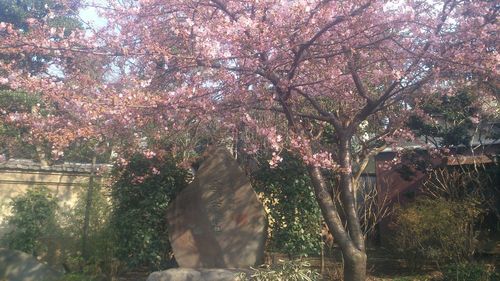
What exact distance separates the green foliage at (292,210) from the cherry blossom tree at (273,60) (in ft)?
1.80

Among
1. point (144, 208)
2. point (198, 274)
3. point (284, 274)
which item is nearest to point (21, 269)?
point (144, 208)

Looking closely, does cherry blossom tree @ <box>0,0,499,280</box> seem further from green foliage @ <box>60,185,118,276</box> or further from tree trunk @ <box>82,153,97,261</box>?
tree trunk @ <box>82,153,97,261</box>

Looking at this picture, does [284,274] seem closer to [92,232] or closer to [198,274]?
[198,274]

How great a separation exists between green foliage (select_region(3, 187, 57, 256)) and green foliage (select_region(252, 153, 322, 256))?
4.20 metres

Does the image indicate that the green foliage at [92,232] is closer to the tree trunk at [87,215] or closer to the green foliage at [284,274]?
the tree trunk at [87,215]

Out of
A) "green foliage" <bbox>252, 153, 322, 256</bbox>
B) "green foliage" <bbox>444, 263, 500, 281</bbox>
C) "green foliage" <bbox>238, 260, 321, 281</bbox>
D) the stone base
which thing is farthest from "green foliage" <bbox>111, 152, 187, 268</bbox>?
"green foliage" <bbox>444, 263, 500, 281</bbox>

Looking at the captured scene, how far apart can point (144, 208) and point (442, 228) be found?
4533 mm

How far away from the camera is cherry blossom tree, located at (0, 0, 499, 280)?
15.4 feet

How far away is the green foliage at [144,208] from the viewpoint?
621 centimetres

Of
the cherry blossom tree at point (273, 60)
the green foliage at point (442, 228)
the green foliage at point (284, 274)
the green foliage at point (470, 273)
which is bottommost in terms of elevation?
the green foliage at point (470, 273)

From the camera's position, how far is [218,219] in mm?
6117

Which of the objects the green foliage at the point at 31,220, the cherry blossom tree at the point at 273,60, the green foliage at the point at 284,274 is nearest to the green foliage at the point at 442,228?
the cherry blossom tree at the point at 273,60

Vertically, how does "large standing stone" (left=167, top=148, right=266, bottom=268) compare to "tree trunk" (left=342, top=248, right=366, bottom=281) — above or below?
above

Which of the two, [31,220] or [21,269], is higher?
[31,220]
